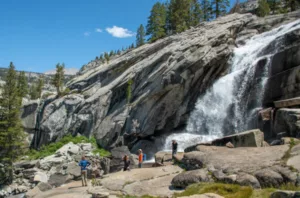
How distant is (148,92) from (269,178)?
94.1ft

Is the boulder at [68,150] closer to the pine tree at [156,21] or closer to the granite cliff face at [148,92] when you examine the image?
the granite cliff face at [148,92]

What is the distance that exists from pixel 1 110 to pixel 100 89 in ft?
54.4

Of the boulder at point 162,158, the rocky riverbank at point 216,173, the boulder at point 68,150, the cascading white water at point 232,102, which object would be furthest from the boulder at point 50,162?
the boulder at point 162,158

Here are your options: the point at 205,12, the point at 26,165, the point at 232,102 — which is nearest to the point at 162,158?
the point at 232,102

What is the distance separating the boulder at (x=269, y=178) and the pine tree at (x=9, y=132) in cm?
3437

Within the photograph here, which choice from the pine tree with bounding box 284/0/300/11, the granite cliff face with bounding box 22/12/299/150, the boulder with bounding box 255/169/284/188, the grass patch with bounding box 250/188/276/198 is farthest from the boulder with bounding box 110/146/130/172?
the pine tree with bounding box 284/0/300/11

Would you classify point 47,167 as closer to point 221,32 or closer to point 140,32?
point 221,32

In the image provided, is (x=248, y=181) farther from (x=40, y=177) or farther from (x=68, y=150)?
(x=68, y=150)

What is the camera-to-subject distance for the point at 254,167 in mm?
14914

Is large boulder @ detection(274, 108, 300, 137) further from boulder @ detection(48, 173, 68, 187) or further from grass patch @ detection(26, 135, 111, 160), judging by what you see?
grass patch @ detection(26, 135, 111, 160)

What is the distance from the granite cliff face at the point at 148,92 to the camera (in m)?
40.0

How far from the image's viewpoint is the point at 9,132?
39688 millimetres

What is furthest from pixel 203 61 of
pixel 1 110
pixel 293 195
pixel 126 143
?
pixel 293 195

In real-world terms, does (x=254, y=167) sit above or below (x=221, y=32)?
below
